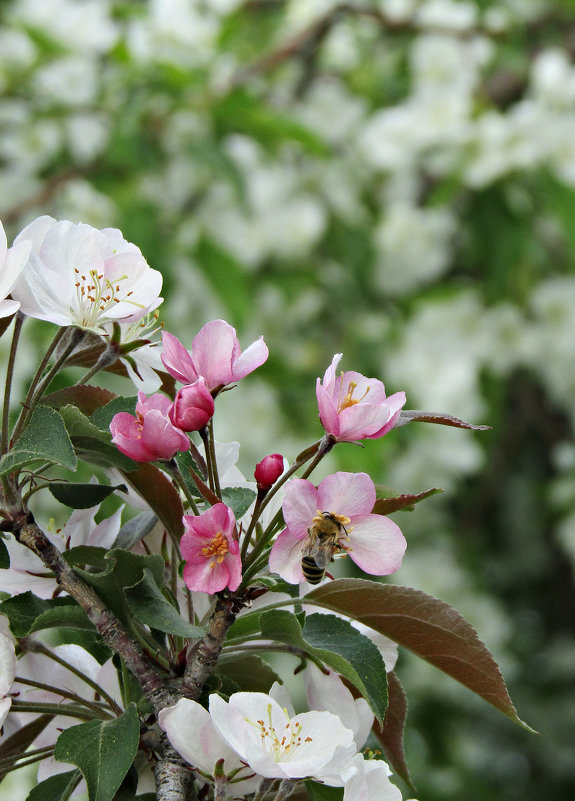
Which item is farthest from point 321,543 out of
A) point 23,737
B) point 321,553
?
point 23,737

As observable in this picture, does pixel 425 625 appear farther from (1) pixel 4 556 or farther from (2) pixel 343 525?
(1) pixel 4 556

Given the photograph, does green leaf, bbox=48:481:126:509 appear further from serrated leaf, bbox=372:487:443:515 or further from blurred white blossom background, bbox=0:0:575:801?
blurred white blossom background, bbox=0:0:575:801

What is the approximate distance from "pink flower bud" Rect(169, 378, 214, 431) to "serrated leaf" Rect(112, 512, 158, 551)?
0.38 feet

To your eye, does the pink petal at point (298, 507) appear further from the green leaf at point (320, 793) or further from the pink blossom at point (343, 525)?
the green leaf at point (320, 793)

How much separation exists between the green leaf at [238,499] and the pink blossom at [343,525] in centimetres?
7

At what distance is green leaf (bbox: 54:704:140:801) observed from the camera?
496 millimetres

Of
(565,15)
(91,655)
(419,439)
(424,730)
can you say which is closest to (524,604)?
(424,730)

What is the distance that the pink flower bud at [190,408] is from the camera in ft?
1.69

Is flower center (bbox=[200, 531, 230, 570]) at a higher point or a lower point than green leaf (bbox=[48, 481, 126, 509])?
lower

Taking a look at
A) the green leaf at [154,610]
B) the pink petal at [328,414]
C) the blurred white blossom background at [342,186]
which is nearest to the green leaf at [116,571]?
the green leaf at [154,610]

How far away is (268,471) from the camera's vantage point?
0.54 meters

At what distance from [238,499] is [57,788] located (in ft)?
0.58

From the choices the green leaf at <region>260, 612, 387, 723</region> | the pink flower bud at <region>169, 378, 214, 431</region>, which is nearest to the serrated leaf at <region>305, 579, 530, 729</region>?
the green leaf at <region>260, 612, 387, 723</region>

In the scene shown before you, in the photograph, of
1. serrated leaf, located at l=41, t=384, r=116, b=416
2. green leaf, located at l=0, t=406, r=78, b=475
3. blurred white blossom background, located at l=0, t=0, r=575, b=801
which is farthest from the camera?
blurred white blossom background, located at l=0, t=0, r=575, b=801
